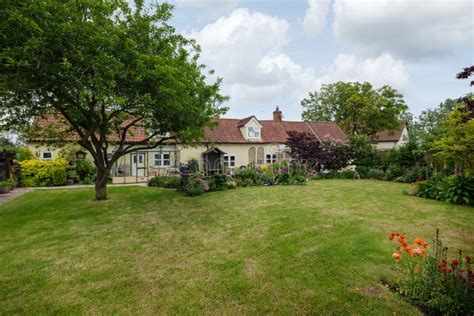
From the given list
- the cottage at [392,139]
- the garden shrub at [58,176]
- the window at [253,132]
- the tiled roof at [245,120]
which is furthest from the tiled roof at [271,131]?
the cottage at [392,139]

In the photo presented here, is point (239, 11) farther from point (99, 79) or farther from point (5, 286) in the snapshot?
point (5, 286)

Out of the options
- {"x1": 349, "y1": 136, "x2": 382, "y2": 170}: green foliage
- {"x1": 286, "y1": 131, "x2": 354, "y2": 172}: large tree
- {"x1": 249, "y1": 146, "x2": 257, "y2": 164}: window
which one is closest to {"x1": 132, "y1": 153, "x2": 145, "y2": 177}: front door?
{"x1": 249, "y1": 146, "x2": 257, "y2": 164}: window

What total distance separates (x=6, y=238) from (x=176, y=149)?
1720 cm

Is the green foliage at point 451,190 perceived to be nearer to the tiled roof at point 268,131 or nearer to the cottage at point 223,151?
the tiled roof at point 268,131

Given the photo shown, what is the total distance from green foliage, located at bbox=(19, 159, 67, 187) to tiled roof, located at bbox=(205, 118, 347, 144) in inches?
436

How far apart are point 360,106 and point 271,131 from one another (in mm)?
12941

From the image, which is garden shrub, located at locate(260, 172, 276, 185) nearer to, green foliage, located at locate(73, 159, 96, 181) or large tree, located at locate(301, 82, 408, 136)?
green foliage, located at locate(73, 159, 96, 181)

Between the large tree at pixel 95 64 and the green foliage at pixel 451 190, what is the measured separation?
9703 mm

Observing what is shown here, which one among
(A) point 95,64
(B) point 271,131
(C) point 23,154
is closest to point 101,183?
(A) point 95,64

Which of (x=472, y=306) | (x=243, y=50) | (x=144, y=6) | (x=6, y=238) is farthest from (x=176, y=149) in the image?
(x=472, y=306)

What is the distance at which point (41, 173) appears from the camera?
17.2m

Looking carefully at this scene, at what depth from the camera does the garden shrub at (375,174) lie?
1858cm

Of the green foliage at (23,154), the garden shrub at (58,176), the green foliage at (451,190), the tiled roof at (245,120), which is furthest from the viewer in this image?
the tiled roof at (245,120)

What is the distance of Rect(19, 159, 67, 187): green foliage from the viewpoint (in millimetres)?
17047
